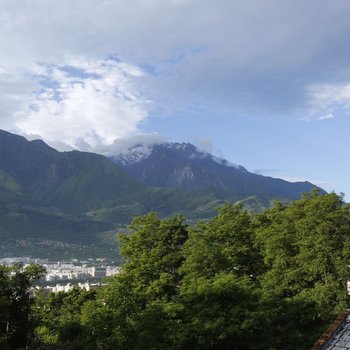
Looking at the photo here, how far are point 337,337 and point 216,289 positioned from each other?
11.6 meters

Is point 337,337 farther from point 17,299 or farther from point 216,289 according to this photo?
point 17,299

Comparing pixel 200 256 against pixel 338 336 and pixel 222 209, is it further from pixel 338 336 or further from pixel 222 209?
pixel 338 336

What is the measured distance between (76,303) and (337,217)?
28.3 m

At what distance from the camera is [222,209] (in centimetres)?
4119

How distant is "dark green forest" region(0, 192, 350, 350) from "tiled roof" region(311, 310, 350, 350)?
9887mm

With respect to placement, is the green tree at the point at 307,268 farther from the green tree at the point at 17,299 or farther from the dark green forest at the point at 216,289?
the green tree at the point at 17,299

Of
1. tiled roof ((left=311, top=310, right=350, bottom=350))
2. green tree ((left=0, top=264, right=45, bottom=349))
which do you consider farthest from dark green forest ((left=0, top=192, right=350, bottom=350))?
tiled roof ((left=311, top=310, right=350, bottom=350))

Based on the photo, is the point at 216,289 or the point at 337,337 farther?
the point at 216,289

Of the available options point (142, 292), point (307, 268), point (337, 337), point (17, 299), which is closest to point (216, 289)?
point (142, 292)

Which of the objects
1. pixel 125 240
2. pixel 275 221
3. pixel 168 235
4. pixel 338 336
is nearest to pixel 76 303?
pixel 125 240

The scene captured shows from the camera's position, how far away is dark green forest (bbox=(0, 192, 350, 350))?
945 inches

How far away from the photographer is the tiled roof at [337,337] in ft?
42.8

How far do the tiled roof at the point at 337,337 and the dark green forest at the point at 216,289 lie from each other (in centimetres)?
989

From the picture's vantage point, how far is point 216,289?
24.7 m
